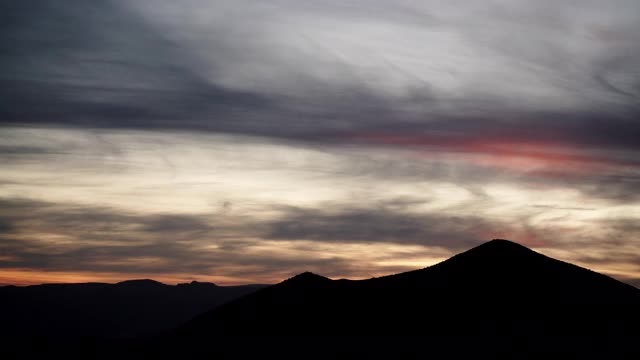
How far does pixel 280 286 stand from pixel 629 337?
114 ft

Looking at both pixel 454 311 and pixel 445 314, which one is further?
pixel 454 311

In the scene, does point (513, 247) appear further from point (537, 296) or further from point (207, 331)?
point (207, 331)

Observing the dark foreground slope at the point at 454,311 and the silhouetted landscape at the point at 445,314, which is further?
the dark foreground slope at the point at 454,311

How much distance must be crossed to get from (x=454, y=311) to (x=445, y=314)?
2.91ft

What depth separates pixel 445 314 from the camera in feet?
222

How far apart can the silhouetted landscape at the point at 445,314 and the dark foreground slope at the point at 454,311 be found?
85 millimetres

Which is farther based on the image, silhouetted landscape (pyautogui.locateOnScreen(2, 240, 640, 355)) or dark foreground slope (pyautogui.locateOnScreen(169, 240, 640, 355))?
dark foreground slope (pyautogui.locateOnScreen(169, 240, 640, 355))

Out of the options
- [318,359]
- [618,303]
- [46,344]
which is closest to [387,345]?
[318,359]

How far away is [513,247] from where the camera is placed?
259 feet

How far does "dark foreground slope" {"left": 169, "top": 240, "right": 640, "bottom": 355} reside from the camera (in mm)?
61906

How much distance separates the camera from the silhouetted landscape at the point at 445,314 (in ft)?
202

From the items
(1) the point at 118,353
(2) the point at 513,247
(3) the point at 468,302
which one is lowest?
(1) the point at 118,353

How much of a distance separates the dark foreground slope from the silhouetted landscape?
0.28 ft

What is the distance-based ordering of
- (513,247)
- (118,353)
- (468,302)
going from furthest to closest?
1. (513,247)
2. (468,302)
3. (118,353)
